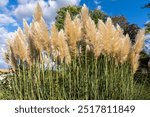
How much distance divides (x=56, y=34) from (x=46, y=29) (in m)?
0.17

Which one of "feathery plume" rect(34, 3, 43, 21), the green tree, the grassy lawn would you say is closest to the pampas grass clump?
"feathery plume" rect(34, 3, 43, 21)

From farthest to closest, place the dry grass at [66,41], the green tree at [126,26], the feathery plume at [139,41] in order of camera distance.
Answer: the green tree at [126,26]
the feathery plume at [139,41]
the dry grass at [66,41]

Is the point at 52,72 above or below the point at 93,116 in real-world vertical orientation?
above

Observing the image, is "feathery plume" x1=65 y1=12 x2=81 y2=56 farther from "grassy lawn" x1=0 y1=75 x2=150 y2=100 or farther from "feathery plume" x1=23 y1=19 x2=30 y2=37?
"grassy lawn" x1=0 y1=75 x2=150 y2=100

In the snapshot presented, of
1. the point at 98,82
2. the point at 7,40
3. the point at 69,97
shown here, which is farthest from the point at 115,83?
the point at 7,40

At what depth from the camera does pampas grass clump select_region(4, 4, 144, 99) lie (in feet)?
21.1

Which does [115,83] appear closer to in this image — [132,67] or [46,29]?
[132,67]

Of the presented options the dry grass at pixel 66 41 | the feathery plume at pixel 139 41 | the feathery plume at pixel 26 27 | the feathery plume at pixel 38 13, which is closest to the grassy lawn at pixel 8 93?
the dry grass at pixel 66 41

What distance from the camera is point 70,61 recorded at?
6.66 m

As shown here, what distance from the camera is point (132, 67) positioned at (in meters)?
7.37

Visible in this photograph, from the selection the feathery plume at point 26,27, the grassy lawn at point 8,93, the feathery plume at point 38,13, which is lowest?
the grassy lawn at point 8,93

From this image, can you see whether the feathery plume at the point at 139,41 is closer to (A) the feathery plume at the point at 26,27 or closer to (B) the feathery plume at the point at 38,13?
(B) the feathery plume at the point at 38,13

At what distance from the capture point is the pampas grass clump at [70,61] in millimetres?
6445

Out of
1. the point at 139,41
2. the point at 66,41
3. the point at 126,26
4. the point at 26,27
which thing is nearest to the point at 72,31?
the point at 66,41
